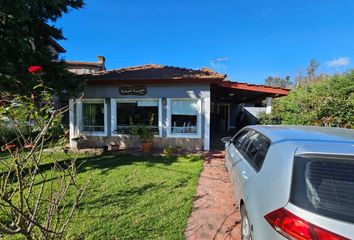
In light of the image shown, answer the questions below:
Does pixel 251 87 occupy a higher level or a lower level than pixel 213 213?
higher

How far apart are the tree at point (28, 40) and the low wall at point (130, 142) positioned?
311 cm

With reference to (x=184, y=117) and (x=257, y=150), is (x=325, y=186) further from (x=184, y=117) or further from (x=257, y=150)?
(x=184, y=117)

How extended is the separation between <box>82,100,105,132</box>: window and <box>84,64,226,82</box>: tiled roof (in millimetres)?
1235

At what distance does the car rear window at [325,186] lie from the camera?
1854 millimetres

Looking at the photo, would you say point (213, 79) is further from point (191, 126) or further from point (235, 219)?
point (235, 219)

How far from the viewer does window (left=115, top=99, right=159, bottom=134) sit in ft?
35.8

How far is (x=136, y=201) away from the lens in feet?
16.1

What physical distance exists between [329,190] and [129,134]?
9.57 metres

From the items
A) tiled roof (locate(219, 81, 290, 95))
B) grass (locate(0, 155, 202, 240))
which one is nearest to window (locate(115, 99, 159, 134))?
→ grass (locate(0, 155, 202, 240))

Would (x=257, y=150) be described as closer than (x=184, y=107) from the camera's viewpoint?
Yes

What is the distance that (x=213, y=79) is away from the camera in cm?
983

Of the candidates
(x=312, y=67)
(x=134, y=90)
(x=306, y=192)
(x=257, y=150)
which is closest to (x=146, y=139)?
(x=134, y=90)

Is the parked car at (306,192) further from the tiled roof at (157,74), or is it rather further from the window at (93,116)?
the window at (93,116)

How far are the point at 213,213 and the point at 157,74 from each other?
7738 mm
